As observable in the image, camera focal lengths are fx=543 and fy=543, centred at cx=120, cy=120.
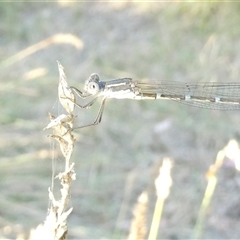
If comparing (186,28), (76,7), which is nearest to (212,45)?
(186,28)

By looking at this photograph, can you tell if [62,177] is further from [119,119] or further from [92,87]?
[119,119]

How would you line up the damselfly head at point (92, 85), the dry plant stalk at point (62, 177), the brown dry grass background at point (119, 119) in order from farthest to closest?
the brown dry grass background at point (119, 119) < the damselfly head at point (92, 85) < the dry plant stalk at point (62, 177)

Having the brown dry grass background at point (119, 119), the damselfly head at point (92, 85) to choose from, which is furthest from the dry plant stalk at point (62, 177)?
the brown dry grass background at point (119, 119)

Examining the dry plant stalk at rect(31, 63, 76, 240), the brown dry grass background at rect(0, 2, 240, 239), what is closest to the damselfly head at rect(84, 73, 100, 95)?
the brown dry grass background at rect(0, 2, 240, 239)

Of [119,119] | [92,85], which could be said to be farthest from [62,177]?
[119,119]

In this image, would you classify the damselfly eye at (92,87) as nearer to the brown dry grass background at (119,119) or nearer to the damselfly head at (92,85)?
the damselfly head at (92,85)
